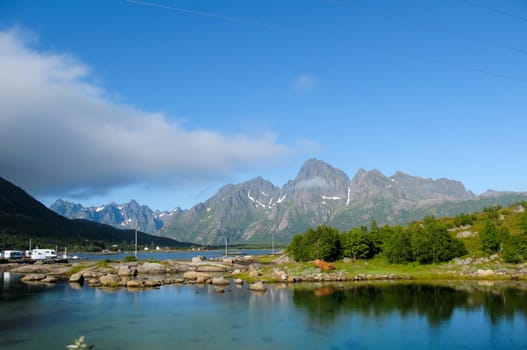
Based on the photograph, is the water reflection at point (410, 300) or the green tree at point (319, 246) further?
the green tree at point (319, 246)

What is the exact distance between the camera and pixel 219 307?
6241 cm

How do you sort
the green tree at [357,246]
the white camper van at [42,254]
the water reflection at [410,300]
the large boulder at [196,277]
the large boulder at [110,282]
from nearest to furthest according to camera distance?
1. the water reflection at [410,300]
2. the large boulder at [110,282]
3. the large boulder at [196,277]
4. the green tree at [357,246]
5. the white camper van at [42,254]

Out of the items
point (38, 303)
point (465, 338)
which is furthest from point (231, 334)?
point (38, 303)

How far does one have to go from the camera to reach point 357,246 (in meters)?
118

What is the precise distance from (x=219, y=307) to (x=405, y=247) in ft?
203

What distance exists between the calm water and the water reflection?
14cm

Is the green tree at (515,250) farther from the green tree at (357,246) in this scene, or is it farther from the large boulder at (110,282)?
the large boulder at (110,282)

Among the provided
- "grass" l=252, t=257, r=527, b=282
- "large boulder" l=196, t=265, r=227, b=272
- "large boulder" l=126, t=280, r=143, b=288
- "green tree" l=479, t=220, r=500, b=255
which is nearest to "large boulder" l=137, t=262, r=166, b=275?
"large boulder" l=196, t=265, r=227, b=272

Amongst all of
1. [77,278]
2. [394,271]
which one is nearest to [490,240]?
[394,271]

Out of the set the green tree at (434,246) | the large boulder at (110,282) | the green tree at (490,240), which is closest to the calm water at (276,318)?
the large boulder at (110,282)

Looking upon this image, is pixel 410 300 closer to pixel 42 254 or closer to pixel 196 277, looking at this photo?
pixel 196 277

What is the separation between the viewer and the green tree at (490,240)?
99.5m

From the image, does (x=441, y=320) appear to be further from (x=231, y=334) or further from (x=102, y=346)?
(x=102, y=346)

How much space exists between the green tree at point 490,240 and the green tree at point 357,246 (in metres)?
29.9
